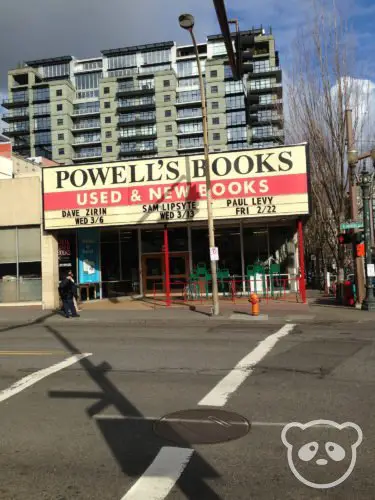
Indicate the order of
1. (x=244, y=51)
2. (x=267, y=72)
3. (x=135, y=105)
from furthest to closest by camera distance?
(x=135, y=105) < (x=267, y=72) < (x=244, y=51)

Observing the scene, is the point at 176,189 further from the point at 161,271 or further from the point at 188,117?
the point at 188,117

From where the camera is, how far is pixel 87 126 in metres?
124

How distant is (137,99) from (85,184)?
106 m

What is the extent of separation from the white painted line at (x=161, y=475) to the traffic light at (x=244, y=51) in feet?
22.1

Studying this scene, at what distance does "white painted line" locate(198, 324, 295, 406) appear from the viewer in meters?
6.52

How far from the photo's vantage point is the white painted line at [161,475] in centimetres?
391

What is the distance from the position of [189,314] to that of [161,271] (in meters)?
7.21

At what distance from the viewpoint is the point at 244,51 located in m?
9.24

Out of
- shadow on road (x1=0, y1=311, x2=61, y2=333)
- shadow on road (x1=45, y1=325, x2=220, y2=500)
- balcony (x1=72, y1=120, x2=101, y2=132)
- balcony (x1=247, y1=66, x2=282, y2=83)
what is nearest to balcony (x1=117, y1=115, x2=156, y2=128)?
balcony (x1=72, y1=120, x2=101, y2=132)

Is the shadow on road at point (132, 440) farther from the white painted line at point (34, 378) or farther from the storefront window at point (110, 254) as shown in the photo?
the storefront window at point (110, 254)

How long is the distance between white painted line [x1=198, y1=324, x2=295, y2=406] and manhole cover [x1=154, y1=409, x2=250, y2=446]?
45 centimetres

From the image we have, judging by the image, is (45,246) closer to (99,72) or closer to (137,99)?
(137,99)

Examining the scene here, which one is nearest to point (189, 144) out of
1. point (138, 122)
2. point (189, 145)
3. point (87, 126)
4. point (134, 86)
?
point (189, 145)

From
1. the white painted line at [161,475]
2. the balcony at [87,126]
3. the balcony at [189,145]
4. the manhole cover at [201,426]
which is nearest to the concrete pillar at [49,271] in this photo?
the manhole cover at [201,426]
